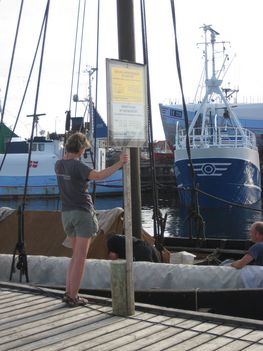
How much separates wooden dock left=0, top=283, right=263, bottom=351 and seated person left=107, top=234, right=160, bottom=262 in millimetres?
1421

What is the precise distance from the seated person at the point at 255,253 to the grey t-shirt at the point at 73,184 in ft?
6.57

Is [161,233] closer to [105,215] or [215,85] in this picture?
[105,215]

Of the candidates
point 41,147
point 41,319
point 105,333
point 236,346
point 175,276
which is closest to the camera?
point 236,346

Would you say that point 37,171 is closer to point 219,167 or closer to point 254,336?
point 219,167

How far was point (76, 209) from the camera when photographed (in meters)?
4.80

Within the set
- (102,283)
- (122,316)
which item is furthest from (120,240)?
(122,316)

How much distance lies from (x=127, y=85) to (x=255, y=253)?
2568 millimetres

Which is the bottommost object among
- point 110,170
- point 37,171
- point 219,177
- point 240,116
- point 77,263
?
point 77,263

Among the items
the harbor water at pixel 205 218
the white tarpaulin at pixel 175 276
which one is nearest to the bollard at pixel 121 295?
the white tarpaulin at pixel 175 276

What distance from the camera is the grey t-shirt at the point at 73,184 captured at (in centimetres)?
474

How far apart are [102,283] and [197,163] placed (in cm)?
2301

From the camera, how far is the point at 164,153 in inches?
2023

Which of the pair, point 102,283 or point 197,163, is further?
point 197,163

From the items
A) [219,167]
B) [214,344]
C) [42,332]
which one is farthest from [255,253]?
[219,167]
